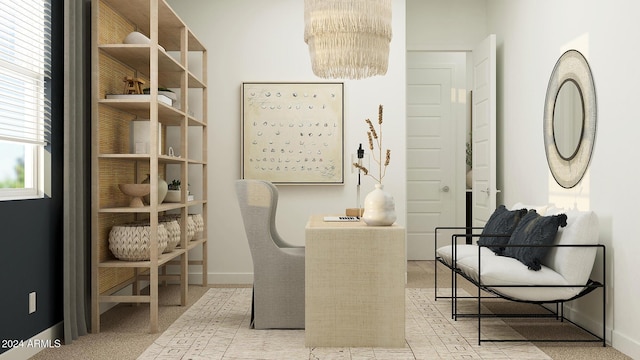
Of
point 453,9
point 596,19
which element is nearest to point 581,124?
point 596,19

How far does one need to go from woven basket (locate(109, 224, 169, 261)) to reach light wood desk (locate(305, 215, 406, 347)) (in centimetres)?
121

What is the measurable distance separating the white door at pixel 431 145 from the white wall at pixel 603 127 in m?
2.21

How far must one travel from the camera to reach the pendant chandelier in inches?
144

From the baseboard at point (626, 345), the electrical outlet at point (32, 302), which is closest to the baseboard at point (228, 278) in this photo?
the electrical outlet at point (32, 302)

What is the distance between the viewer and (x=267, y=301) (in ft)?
12.9

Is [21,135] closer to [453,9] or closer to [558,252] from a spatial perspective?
[558,252]

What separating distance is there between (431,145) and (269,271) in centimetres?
401

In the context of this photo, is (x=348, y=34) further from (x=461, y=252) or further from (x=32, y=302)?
(x=32, y=302)

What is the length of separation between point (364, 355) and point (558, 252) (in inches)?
55.0

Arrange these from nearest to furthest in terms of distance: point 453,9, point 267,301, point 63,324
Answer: point 63,324
point 267,301
point 453,9

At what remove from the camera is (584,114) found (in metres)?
3.93

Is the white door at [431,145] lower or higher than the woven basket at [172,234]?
higher

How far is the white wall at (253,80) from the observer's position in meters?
5.75

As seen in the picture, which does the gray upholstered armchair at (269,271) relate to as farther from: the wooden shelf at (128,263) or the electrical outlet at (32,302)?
the electrical outlet at (32,302)
